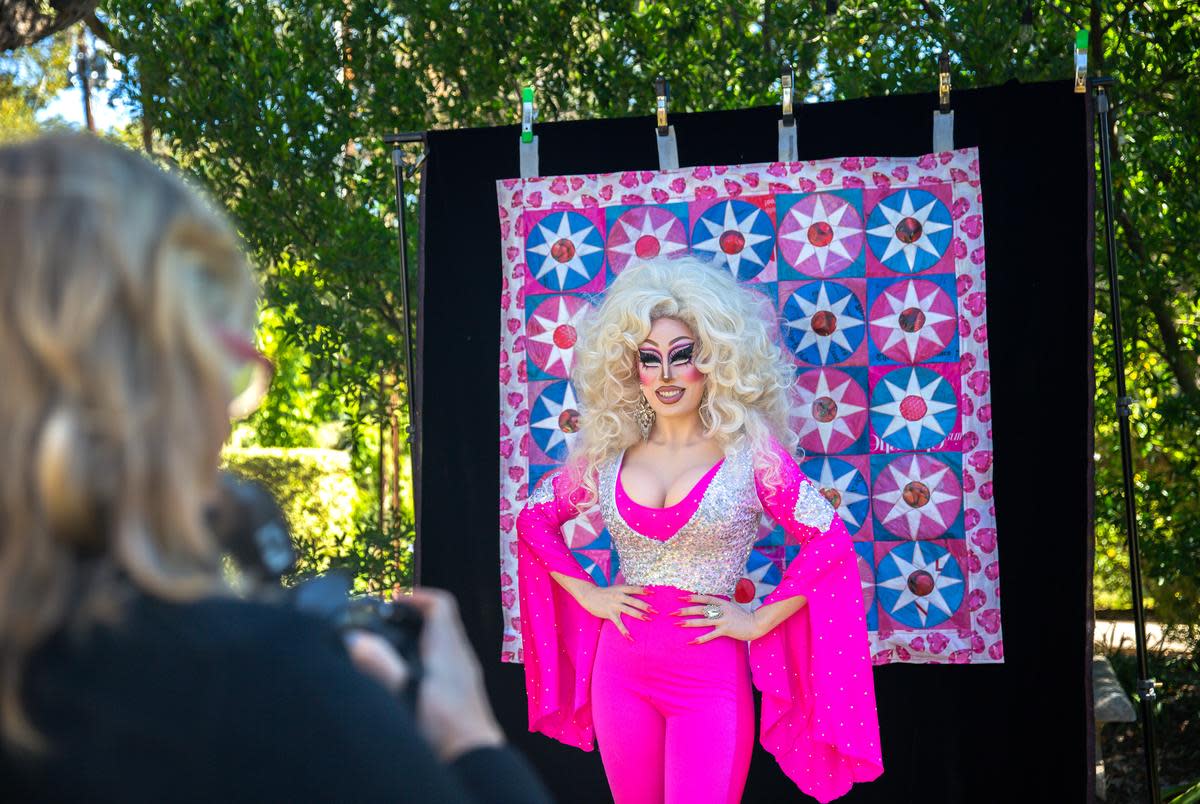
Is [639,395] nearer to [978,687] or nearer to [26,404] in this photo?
[978,687]

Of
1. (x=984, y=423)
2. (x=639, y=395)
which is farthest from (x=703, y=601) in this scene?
(x=984, y=423)

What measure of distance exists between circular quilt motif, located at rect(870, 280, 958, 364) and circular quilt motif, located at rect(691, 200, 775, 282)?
0.37 m

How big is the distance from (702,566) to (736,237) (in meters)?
1.10

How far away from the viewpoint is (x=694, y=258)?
3410 mm

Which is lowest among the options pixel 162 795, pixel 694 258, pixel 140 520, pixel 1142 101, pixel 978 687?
pixel 978 687

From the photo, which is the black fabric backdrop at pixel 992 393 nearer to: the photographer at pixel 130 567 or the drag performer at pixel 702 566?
the drag performer at pixel 702 566

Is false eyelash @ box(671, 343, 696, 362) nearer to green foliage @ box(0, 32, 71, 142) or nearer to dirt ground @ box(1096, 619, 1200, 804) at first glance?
dirt ground @ box(1096, 619, 1200, 804)

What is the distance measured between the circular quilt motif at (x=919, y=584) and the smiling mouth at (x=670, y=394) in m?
0.91

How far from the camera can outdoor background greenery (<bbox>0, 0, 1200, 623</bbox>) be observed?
4.28 m

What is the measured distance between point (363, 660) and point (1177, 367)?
4.22 meters

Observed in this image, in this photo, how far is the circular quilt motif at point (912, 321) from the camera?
141 inches

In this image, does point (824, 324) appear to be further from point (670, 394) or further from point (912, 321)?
point (670, 394)

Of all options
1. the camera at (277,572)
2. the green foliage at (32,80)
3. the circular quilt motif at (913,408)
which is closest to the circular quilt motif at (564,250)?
the circular quilt motif at (913,408)

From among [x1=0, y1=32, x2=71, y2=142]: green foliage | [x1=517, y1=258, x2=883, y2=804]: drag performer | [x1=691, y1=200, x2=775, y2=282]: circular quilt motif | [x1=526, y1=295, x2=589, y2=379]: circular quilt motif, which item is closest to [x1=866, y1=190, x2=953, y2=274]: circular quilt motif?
[x1=691, y1=200, x2=775, y2=282]: circular quilt motif
